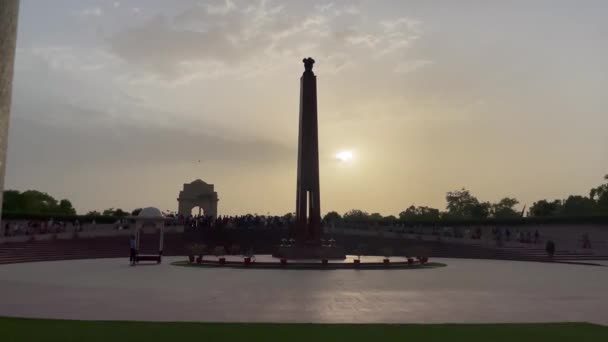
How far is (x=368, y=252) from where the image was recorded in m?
42.6

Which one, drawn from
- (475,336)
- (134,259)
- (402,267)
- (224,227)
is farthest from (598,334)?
(224,227)

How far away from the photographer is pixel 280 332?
9781mm

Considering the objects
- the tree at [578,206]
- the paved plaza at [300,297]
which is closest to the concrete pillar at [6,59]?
the paved plaza at [300,297]

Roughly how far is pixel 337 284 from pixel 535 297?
22.0 feet

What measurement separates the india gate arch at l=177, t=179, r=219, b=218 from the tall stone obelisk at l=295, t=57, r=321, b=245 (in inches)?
1866

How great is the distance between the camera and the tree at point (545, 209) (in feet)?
298

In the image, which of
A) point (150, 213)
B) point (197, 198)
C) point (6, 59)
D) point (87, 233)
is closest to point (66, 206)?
point (197, 198)

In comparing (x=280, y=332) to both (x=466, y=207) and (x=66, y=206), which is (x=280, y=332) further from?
(x=466, y=207)

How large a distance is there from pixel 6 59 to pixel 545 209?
9863 cm

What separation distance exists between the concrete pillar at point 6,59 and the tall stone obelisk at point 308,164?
29092 mm

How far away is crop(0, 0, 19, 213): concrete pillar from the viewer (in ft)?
11.9

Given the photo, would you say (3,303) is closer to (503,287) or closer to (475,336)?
(475,336)

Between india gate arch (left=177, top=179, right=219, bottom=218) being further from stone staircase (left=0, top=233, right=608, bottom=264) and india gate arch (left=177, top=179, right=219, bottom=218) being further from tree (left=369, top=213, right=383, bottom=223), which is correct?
tree (left=369, top=213, right=383, bottom=223)

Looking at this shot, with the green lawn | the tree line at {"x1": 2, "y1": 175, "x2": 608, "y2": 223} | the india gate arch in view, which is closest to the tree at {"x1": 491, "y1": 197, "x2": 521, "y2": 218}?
the tree line at {"x1": 2, "y1": 175, "x2": 608, "y2": 223}
